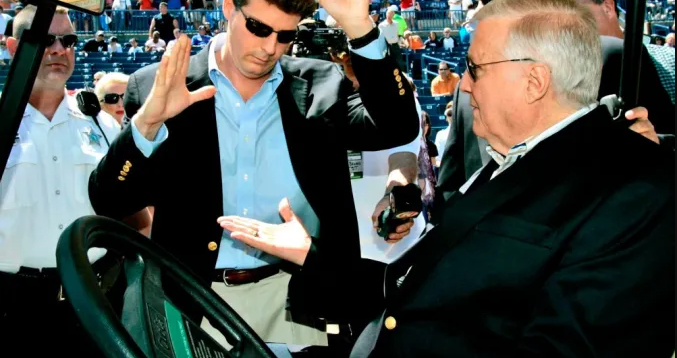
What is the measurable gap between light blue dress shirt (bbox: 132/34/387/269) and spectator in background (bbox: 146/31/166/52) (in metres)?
17.2

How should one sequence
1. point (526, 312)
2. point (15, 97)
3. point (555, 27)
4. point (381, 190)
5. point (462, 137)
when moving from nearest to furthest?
1. point (15, 97)
2. point (526, 312)
3. point (555, 27)
4. point (462, 137)
5. point (381, 190)

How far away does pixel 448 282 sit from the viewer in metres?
1.89

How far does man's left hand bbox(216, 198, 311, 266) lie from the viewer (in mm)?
2061

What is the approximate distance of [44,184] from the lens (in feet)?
11.1

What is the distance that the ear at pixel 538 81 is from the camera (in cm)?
202

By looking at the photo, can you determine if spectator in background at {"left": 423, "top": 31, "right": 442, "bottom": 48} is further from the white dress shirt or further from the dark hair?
the white dress shirt

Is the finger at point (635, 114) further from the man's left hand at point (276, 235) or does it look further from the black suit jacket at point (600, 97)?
the man's left hand at point (276, 235)

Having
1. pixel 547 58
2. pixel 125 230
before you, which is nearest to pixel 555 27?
pixel 547 58

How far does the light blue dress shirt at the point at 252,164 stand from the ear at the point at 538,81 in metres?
0.93

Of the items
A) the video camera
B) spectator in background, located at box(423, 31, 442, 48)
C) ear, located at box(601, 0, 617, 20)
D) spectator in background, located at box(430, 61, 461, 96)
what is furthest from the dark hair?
spectator in background, located at box(423, 31, 442, 48)

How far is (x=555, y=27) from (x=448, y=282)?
26.7 inches

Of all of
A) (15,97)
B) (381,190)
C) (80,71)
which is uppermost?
(15,97)

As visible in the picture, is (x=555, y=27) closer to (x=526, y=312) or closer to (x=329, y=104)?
(x=526, y=312)

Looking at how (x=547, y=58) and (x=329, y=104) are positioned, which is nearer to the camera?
(x=547, y=58)
